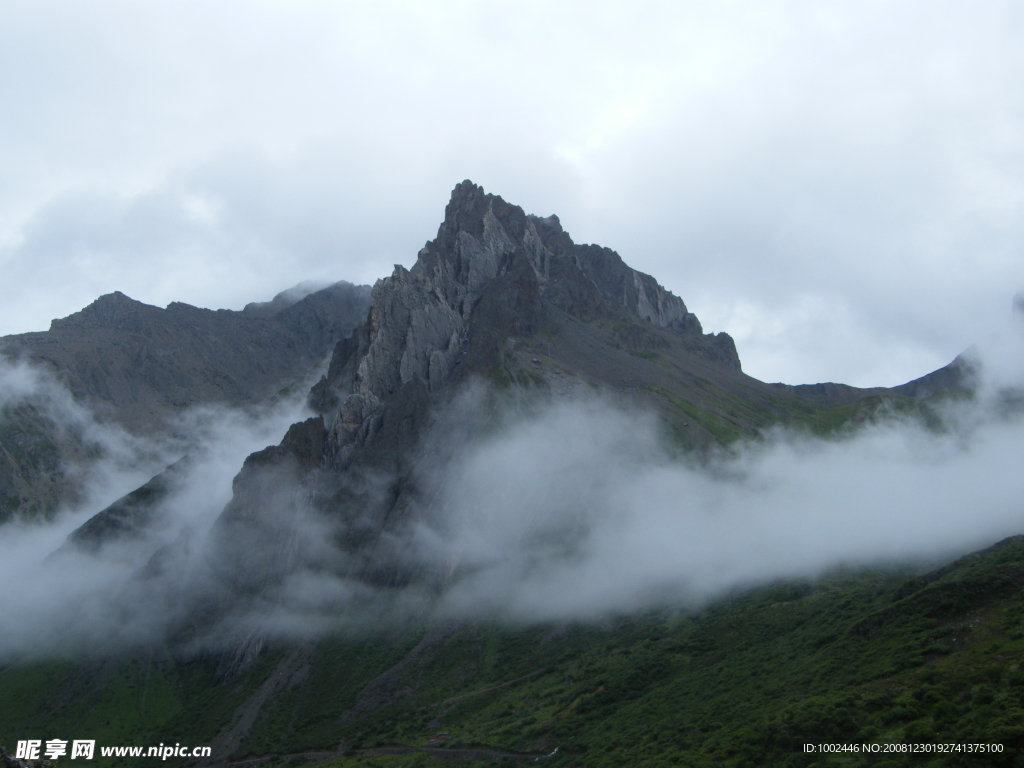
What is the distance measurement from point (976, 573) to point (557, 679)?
272 ft

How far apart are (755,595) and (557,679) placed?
43.7 metres

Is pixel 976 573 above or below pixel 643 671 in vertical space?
above

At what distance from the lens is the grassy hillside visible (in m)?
63.8

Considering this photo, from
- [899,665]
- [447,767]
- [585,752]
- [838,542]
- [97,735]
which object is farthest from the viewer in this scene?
[97,735]

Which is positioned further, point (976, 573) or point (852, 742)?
point (976, 573)

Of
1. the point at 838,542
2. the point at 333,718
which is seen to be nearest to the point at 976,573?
the point at 838,542

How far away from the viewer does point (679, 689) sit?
109250mm

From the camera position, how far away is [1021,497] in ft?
528

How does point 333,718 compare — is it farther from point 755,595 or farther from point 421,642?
point 755,595

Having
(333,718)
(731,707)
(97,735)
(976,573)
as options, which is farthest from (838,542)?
(97,735)

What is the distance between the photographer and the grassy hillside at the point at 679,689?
63781 millimetres

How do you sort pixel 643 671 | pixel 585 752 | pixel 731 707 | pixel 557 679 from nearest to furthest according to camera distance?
pixel 731 707, pixel 585 752, pixel 643 671, pixel 557 679

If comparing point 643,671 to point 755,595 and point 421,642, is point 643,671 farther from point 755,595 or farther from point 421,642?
point 421,642

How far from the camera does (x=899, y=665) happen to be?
7462 cm
